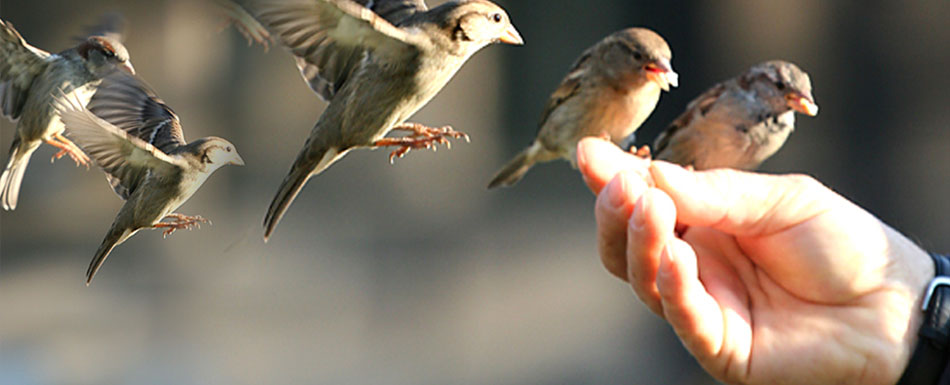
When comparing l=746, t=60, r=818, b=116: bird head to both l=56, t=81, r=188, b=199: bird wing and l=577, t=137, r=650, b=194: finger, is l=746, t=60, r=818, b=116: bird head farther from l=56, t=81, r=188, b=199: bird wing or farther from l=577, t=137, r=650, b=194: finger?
l=56, t=81, r=188, b=199: bird wing

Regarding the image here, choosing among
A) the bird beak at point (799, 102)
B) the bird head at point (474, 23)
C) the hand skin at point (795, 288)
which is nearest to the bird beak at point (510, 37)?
the bird head at point (474, 23)

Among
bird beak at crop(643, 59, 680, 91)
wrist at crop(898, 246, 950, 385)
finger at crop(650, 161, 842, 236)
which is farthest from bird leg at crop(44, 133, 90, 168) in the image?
wrist at crop(898, 246, 950, 385)

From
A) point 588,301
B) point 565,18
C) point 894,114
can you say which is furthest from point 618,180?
point 894,114

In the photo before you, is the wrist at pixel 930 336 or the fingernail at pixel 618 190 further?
the wrist at pixel 930 336

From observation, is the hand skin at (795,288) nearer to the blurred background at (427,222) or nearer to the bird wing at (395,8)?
the blurred background at (427,222)

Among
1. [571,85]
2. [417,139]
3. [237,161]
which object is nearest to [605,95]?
[571,85]

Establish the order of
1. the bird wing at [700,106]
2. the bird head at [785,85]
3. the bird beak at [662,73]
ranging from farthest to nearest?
the bird wing at [700,106]
the bird head at [785,85]
the bird beak at [662,73]
